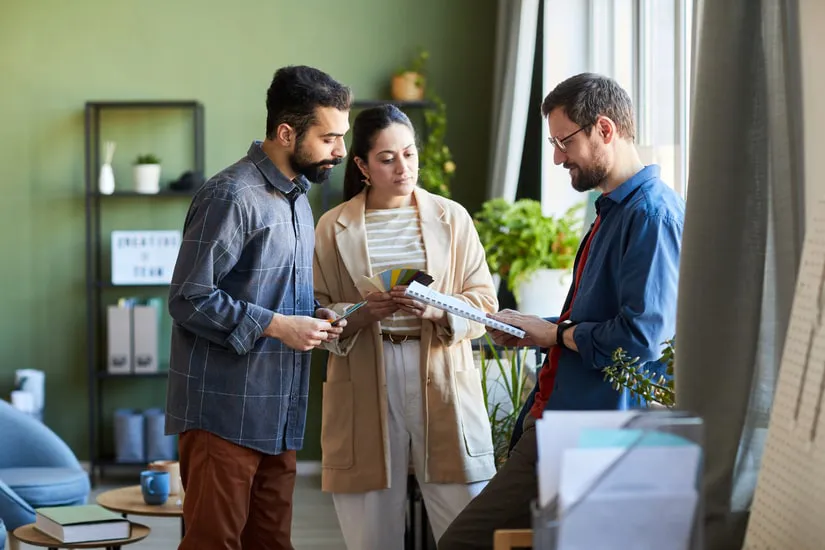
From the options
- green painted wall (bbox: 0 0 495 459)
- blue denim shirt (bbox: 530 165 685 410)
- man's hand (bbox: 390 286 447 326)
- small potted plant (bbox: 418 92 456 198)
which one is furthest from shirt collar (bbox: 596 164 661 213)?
green painted wall (bbox: 0 0 495 459)

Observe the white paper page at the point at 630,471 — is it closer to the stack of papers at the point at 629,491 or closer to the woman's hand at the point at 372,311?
the stack of papers at the point at 629,491

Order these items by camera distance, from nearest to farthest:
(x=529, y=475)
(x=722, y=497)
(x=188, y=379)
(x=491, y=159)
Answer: (x=722, y=497)
(x=529, y=475)
(x=188, y=379)
(x=491, y=159)

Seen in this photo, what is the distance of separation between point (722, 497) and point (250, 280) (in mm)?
1347

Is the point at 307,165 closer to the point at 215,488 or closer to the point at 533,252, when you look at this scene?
the point at 215,488

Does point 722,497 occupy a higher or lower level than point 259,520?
higher

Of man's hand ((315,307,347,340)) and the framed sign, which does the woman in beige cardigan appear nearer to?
man's hand ((315,307,347,340))

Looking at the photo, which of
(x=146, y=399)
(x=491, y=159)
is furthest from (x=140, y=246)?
(x=491, y=159)

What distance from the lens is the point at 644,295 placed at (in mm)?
2066

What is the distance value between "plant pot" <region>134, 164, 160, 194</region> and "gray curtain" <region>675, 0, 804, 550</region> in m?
4.70

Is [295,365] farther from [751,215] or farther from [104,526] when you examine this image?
[751,215]

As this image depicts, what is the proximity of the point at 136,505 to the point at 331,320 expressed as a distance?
1.32 meters

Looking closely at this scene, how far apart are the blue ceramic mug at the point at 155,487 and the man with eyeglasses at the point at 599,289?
5.19ft

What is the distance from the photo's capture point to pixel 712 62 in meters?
1.68

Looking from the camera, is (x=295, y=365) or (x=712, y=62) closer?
(x=712, y=62)
